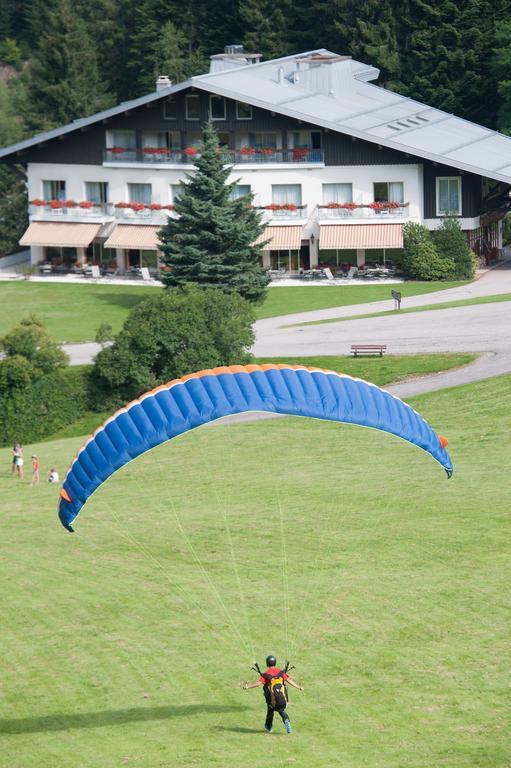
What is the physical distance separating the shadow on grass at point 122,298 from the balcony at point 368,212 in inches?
413

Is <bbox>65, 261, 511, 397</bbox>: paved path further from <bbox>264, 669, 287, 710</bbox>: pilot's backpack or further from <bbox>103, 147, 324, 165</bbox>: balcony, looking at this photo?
<bbox>264, 669, 287, 710</bbox>: pilot's backpack

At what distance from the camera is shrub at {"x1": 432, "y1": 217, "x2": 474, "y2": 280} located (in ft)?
220

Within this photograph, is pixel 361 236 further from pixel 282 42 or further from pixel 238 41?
pixel 238 41

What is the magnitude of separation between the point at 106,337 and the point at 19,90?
204 feet

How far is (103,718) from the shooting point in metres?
22.5

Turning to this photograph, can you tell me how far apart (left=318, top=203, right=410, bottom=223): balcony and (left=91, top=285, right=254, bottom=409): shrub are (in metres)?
21.3

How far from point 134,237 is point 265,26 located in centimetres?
3195

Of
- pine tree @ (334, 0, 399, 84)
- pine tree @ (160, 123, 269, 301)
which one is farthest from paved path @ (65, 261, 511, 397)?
pine tree @ (334, 0, 399, 84)

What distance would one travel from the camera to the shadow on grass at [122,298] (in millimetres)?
63875

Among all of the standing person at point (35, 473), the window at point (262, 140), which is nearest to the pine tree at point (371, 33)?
the window at point (262, 140)

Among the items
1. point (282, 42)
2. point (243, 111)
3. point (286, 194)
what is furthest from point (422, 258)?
point (282, 42)

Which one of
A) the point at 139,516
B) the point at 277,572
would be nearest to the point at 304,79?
the point at 139,516

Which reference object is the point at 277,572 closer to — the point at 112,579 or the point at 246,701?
the point at 112,579

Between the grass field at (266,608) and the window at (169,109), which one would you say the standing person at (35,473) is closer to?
the grass field at (266,608)
